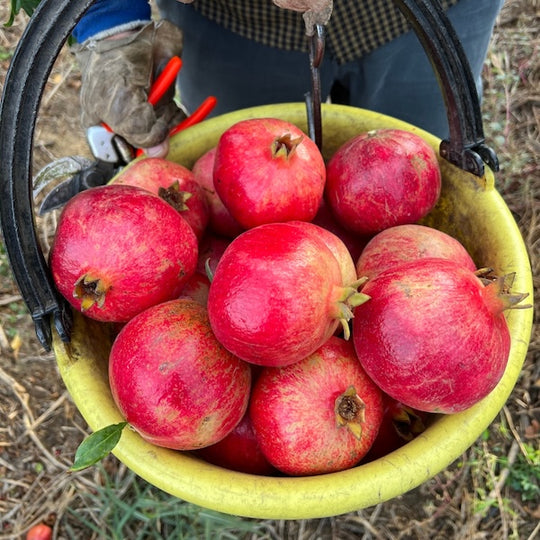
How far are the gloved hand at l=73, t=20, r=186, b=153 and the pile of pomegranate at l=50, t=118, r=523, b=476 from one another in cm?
22

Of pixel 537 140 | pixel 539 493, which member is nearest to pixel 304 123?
pixel 539 493

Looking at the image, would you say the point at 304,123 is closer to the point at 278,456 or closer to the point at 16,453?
the point at 278,456

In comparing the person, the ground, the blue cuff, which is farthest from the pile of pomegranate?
the ground

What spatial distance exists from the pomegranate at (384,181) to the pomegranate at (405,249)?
0.06 meters

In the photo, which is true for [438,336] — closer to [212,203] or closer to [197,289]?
[197,289]

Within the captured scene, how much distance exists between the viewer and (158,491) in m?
1.70

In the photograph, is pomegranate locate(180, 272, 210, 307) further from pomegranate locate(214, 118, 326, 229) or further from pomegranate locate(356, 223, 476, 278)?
pomegranate locate(356, 223, 476, 278)

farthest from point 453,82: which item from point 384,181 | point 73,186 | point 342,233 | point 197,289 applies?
point 73,186

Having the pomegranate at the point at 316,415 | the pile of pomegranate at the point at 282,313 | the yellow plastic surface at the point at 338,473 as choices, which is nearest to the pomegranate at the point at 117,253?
the pile of pomegranate at the point at 282,313

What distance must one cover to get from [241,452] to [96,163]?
2.39 feet

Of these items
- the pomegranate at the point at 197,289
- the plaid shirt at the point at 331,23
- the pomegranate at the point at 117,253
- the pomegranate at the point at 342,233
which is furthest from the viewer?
the plaid shirt at the point at 331,23

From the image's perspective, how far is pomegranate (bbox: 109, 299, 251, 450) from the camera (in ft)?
2.79

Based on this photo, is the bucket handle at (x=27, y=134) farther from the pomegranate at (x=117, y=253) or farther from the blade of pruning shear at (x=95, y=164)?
the blade of pruning shear at (x=95, y=164)

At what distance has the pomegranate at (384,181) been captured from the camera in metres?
1.09
